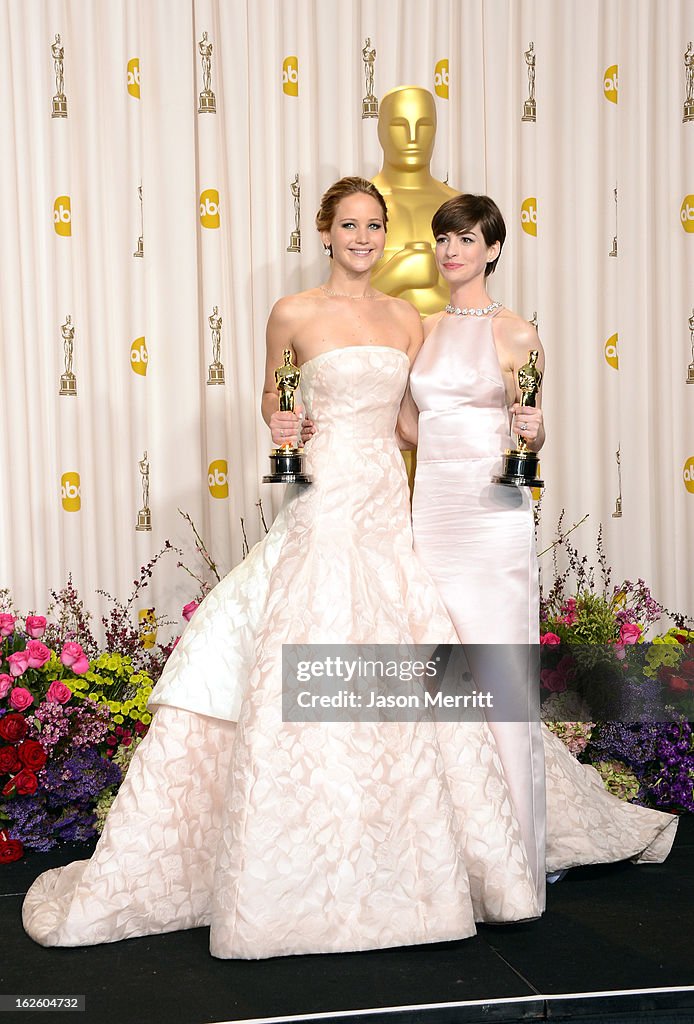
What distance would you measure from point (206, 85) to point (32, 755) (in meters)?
2.90

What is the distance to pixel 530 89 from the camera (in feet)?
16.2

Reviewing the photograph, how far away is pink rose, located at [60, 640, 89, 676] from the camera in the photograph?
3.85 meters

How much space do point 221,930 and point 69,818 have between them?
3.88 feet

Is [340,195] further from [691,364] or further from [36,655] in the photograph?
[691,364]

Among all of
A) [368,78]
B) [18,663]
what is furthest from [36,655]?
[368,78]

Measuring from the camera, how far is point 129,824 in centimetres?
290

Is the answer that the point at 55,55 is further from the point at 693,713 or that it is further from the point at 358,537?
the point at 693,713

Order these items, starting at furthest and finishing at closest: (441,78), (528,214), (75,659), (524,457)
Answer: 1. (528,214)
2. (441,78)
3. (75,659)
4. (524,457)

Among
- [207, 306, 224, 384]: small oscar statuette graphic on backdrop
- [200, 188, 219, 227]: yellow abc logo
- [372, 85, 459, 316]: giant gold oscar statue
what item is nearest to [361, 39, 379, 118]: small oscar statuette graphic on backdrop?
[372, 85, 459, 316]: giant gold oscar statue

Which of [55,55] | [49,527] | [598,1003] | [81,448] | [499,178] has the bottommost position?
[598,1003]

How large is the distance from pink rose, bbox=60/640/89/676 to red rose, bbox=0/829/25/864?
61 centimetres

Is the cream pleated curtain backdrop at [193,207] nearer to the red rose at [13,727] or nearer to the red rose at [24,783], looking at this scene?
the red rose at [13,727]

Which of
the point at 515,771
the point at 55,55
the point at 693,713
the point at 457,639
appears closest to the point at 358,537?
the point at 457,639

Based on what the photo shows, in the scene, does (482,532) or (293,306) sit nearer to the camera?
(482,532)
